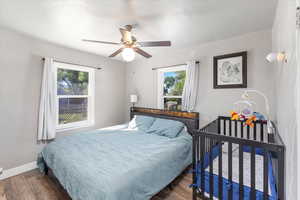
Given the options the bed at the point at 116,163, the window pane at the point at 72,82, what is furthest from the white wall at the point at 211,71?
the window pane at the point at 72,82

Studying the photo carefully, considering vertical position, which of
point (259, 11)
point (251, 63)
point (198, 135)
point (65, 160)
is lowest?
point (65, 160)

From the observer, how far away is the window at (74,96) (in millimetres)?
3193

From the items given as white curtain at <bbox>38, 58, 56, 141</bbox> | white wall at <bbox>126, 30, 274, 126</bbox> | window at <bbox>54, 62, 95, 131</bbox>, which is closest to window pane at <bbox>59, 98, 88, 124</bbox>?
window at <bbox>54, 62, 95, 131</bbox>

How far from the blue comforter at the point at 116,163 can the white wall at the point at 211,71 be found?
0.91 metres

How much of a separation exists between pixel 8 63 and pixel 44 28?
36.0 inches

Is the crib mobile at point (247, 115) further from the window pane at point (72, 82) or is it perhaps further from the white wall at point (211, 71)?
the window pane at point (72, 82)

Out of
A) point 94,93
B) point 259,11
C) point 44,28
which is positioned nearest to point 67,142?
point 94,93

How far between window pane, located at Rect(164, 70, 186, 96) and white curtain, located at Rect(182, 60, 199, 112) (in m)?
0.34

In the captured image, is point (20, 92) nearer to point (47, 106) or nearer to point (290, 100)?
point (47, 106)

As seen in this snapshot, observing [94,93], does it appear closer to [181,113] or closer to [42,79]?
[42,79]

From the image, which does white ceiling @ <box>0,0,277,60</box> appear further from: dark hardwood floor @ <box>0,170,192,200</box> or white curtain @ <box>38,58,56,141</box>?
dark hardwood floor @ <box>0,170,192,200</box>

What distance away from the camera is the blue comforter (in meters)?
1.35

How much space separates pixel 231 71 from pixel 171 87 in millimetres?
1398

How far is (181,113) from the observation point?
3.21m
